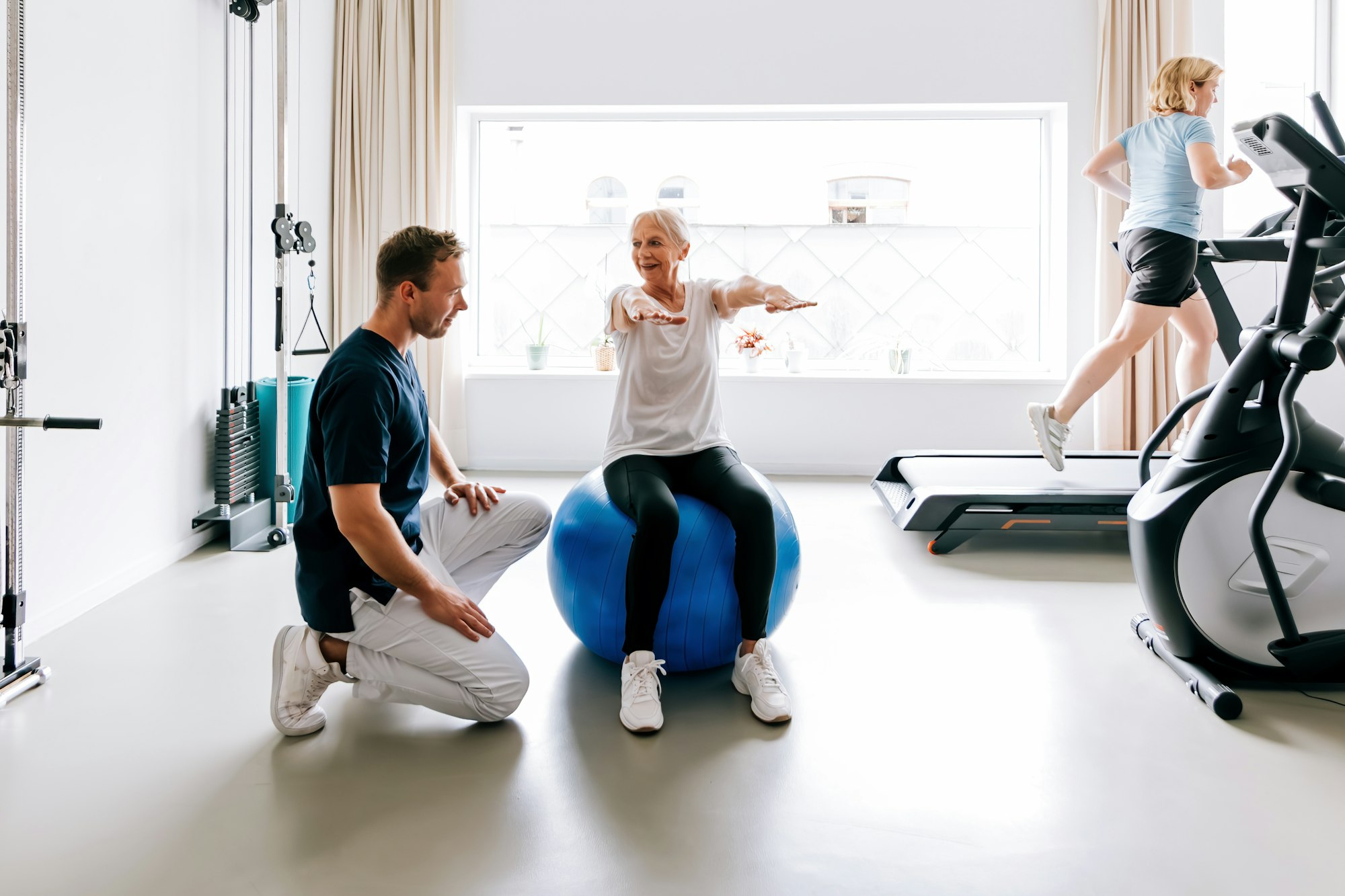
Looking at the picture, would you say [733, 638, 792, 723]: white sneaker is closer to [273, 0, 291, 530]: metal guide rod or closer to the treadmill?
the treadmill

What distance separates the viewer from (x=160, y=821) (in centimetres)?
159

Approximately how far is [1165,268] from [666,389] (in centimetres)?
206

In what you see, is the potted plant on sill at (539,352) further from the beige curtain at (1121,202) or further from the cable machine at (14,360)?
the cable machine at (14,360)

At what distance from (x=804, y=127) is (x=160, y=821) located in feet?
15.6

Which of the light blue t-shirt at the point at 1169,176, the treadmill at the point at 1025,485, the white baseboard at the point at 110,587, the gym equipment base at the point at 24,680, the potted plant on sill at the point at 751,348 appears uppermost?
the light blue t-shirt at the point at 1169,176

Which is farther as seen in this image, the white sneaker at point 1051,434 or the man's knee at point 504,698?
the white sneaker at point 1051,434

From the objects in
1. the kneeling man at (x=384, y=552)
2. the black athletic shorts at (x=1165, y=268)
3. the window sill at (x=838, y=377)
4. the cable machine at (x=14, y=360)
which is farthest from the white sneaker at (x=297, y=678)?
the window sill at (x=838, y=377)

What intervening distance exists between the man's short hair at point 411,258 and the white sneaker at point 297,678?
711 mm

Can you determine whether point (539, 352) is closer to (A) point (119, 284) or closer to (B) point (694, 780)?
(A) point (119, 284)

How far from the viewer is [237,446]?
347 centimetres

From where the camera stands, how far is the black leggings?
2029 millimetres

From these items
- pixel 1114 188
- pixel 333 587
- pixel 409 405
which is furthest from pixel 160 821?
pixel 1114 188

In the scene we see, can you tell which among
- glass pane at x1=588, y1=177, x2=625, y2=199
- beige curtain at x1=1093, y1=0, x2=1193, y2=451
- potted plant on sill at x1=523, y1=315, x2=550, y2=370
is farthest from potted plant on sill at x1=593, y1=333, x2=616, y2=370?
beige curtain at x1=1093, y1=0, x2=1193, y2=451

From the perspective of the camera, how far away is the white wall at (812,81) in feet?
15.9
